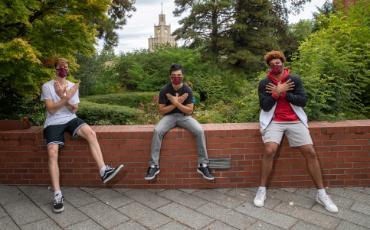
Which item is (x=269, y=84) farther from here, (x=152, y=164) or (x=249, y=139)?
(x=152, y=164)

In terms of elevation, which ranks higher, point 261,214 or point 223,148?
point 223,148

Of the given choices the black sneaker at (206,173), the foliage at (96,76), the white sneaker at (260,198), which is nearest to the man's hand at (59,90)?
the black sneaker at (206,173)

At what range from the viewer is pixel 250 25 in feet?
59.5

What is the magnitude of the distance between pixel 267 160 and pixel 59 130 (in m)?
2.48

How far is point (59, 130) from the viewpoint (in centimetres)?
415

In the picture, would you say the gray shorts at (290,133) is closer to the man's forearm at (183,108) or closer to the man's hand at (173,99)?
the man's forearm at (183,108)

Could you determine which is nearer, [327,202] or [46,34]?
[327,202]

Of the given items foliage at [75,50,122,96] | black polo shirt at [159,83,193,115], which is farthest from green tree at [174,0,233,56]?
black polo shirt at [159,83,193,115]

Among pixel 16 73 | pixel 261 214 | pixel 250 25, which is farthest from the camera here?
pixel 250 25

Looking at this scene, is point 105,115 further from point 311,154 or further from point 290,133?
point 311,154

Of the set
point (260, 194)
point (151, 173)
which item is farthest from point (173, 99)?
point (260, 194)

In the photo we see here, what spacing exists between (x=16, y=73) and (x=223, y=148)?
3054 mm

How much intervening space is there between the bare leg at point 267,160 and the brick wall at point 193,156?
0.28 meters

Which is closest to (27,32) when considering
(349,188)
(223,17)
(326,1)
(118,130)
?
(118,130)
